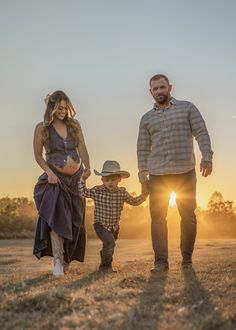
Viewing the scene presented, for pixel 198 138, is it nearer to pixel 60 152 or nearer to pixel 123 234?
pixel 60 152

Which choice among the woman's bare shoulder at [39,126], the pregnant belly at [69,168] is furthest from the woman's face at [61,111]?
the pregnant belly at [69,168]

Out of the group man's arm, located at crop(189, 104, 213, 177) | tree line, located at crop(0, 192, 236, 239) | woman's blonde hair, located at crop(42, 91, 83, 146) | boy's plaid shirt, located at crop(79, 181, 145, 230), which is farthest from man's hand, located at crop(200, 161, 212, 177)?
tree line, located at crop(0, 192, 236, 239)

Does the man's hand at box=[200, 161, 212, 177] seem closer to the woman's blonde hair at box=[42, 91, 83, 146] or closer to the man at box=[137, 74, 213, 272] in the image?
the man at box=[137, 74, 213, 272]

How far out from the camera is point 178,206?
7281 millimetres

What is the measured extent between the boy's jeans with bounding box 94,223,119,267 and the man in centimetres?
63

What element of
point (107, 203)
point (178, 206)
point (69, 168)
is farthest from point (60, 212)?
point (178, 206)

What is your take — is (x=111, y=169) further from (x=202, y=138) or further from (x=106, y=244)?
(x=202, y=138)

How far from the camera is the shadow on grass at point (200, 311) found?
3.44 m

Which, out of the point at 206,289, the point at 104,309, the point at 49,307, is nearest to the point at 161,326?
the point at 104,309

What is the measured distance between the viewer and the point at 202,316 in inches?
144

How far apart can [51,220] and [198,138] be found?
2.28 metres

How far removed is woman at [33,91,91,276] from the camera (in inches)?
282

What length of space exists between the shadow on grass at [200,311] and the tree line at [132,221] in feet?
47.3

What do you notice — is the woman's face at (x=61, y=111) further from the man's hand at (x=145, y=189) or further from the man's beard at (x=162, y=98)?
the man's hand at (x=145, y=189)
